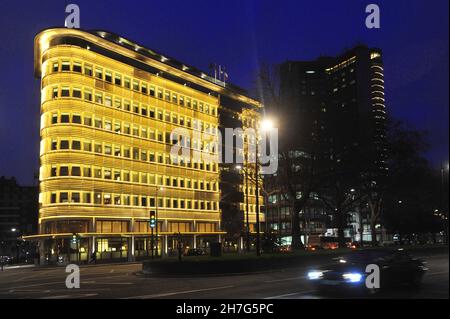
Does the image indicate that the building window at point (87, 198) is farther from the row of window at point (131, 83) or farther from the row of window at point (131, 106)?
the row of window at point (131, 83)

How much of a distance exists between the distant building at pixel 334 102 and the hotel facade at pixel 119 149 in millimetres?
21089

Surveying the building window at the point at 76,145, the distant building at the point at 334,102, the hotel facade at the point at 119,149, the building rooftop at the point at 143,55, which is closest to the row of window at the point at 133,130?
the hotel facade at the point at 119,149

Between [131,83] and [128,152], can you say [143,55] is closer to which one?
[131,83]

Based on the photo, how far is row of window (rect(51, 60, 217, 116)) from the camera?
69625mm

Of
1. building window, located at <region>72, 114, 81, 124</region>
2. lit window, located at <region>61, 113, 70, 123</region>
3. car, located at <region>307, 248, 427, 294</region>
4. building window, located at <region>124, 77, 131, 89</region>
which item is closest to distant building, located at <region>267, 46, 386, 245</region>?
car, located at <region>307, 248, 427, 294</region>

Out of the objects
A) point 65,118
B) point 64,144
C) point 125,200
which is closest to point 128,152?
point 125,200

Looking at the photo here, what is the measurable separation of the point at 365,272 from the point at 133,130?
6542 cm

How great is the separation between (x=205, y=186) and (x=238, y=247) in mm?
14511

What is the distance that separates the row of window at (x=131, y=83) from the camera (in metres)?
69.6

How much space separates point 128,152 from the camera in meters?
76.4

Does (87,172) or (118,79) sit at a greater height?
(118,79)

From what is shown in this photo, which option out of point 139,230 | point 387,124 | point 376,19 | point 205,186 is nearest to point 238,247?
point 205,186
